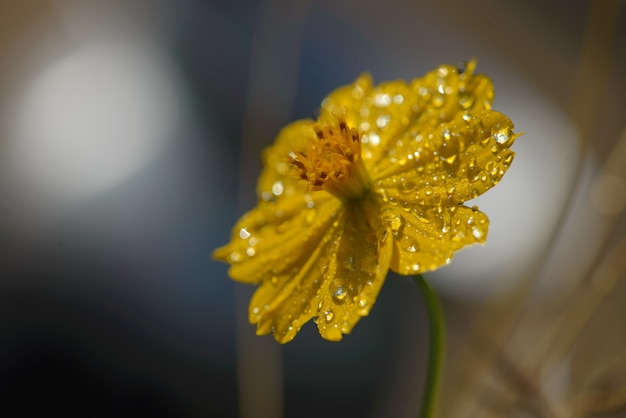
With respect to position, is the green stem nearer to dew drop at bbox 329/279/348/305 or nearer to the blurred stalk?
dew drop at bbox 329/279/348/305

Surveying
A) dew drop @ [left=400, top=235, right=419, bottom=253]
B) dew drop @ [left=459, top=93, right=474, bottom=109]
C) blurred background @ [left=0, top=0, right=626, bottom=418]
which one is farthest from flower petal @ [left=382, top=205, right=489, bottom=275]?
blurred background @ [left=0, top=0, right=626, bottom=418]

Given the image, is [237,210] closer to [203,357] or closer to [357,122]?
[203,357]

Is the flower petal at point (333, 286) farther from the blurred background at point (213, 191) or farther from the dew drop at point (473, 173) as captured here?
the blurred background at point (213, 191)

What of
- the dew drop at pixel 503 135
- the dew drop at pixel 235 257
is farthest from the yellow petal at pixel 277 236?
the dew drop at pixel 503 135

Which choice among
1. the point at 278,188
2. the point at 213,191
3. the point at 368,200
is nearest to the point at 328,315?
the point at 368,200

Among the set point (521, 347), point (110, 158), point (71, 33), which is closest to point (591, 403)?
point (521, 347)

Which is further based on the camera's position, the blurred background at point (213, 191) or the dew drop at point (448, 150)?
the blurred background at point (213, 191)
